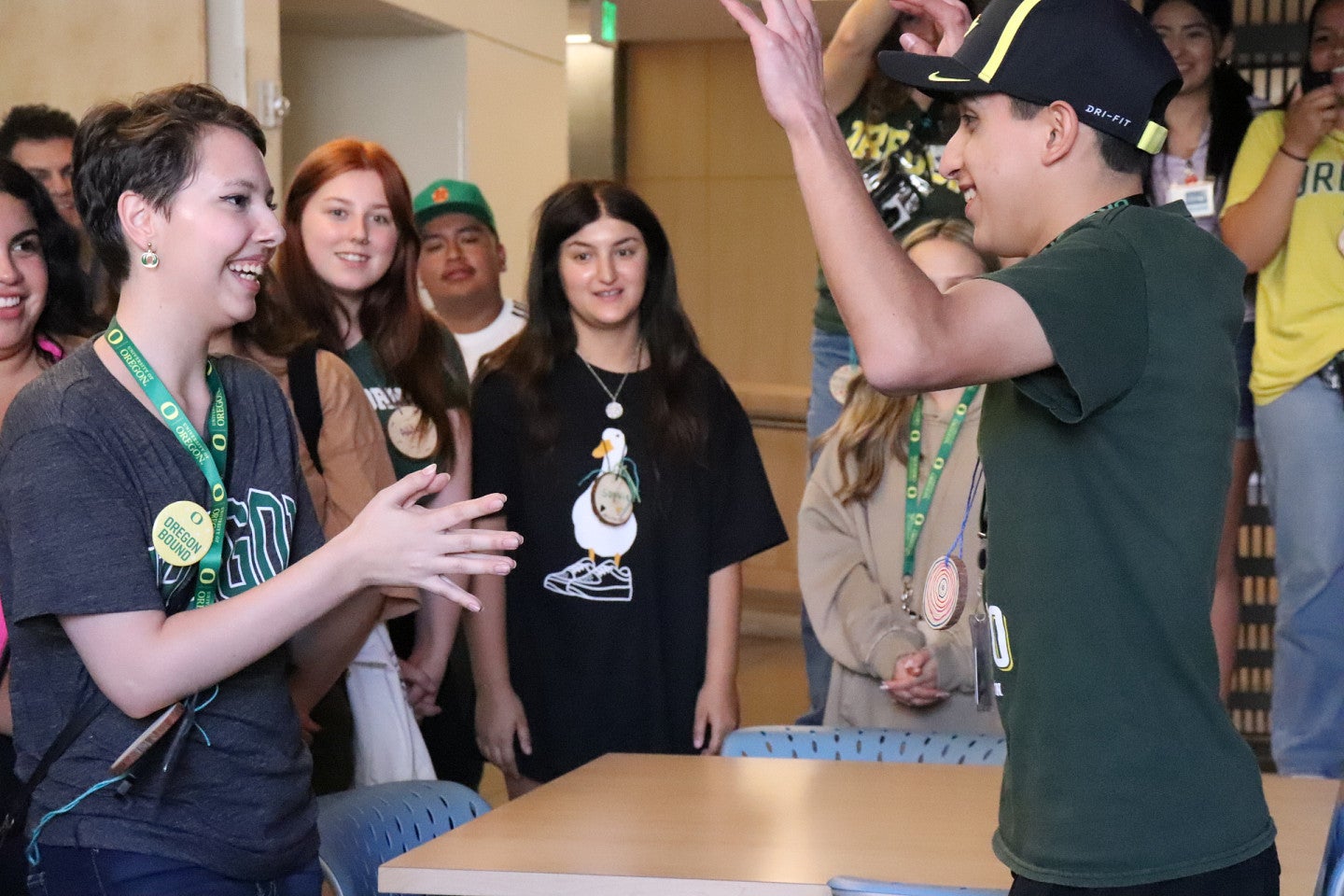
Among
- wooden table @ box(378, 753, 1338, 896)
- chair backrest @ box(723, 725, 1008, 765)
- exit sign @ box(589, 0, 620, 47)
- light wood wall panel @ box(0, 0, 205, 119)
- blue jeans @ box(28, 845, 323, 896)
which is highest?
exit sign @ box(589, 0, 620, 47)

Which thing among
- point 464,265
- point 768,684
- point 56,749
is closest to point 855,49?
point 464,265

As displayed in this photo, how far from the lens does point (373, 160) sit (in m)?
3.27

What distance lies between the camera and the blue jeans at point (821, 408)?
3.71m

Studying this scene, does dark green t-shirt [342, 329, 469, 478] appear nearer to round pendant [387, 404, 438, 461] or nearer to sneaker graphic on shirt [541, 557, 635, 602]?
round pendant [387, 404, 438, 461]

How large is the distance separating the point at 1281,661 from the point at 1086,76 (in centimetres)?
238

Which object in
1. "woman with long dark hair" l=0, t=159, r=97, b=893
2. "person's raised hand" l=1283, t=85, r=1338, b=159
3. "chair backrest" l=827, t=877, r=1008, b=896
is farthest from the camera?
"person's raised hand" l=1283, t=85, r=1338, b=159

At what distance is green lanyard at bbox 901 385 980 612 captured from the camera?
3096mm

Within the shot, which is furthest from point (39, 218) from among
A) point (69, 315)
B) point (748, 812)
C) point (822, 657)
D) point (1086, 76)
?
point (822, 657)

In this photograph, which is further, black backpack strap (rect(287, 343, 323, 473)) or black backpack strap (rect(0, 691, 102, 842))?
black backpack strap (rect(287, 343, 323, 473))

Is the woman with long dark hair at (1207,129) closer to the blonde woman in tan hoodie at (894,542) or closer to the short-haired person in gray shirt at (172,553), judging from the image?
the blonde woman in tan hoodie at (894,542)

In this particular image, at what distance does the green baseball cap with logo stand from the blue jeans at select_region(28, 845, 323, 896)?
10.1 ft

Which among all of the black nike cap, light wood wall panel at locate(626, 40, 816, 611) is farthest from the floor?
the black nike cap

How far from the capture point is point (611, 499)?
320cm

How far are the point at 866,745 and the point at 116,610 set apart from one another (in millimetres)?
1513
